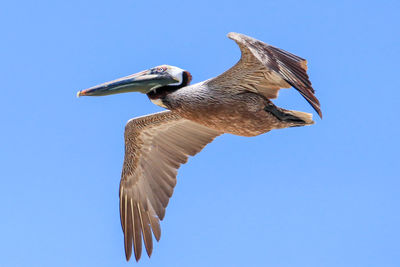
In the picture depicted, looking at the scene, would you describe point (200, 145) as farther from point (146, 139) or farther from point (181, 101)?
point (181, 101)

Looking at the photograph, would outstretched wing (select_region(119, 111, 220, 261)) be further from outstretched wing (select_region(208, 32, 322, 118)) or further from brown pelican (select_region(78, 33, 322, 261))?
outstretched wing (select_region(208, 32, 322, 118))

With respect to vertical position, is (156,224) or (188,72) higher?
(188,72)

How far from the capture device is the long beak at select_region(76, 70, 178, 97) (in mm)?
10477

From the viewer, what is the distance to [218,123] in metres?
10.1

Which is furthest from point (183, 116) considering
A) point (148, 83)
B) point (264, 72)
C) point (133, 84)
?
point (264, 72)

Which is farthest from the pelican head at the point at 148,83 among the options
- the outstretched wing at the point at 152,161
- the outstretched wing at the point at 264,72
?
the outstretched wing at the point at 152,161

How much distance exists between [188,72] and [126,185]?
8.52ft

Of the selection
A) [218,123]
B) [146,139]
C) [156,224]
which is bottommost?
[156,224]

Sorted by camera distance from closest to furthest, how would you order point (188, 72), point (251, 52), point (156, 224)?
point (251, 52), point (188, 72), point (156, 224)

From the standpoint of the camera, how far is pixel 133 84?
10.6 metres

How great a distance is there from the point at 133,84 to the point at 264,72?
217cm

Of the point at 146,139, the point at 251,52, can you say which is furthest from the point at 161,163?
the point at 251,52

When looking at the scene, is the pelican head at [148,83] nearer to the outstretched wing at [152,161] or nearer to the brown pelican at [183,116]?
the brown pelican at [183,116]

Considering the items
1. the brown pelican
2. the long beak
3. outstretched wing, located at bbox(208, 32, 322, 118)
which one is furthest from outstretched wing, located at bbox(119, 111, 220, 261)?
outstretched wing, located at bbox(208, 32, 322, 118)
